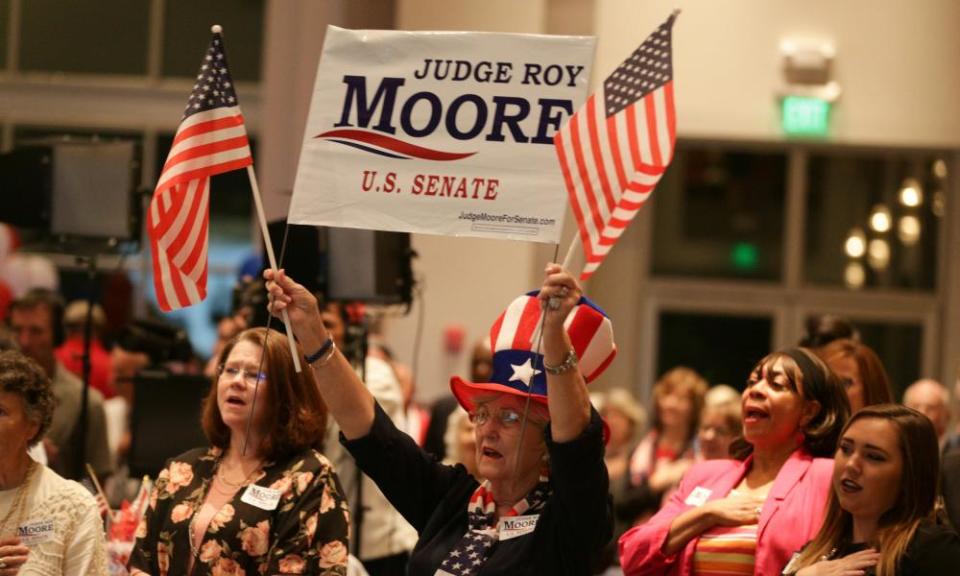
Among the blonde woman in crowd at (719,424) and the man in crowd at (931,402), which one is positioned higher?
the man in crowd at (931,402)

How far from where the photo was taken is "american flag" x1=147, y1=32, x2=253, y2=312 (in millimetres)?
4246

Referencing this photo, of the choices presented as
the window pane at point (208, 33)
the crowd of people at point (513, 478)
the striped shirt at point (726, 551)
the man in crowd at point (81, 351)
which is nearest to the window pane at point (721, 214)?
the window pane at point (208, 33)

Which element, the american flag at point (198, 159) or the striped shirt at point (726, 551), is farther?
the striped shirt at point (726, 551)

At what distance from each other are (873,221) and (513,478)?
882cm

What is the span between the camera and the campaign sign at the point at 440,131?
13.2 feet

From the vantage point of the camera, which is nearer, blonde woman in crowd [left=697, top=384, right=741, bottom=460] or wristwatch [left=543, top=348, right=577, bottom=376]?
wristwatch [left=543, top=348, right=577, bottom=376]

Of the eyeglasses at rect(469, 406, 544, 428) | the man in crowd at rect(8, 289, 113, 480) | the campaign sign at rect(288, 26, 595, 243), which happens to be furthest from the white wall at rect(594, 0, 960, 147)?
the eyeglasses at rect(469, 406, 544, 428)

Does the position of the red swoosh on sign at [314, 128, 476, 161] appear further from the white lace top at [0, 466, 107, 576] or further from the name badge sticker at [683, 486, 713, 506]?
the name badge sticker at [683, 486, 713, 506]

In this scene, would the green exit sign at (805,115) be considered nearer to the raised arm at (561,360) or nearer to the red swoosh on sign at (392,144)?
the red swoosh on sign at (392,144)

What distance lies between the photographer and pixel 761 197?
12125mm

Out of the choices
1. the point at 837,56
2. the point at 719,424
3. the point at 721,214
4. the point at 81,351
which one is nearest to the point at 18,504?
the point at 719,424

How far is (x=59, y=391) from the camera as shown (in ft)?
23.0

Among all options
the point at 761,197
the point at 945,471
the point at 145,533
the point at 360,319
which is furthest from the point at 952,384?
the point at 145,533

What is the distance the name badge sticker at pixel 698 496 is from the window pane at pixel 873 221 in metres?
7.60
